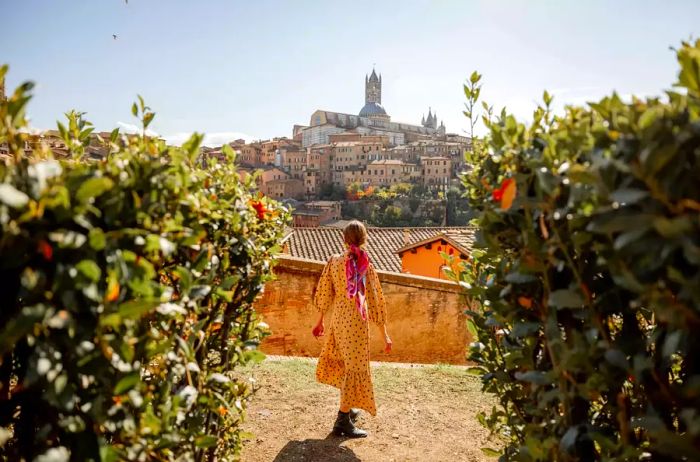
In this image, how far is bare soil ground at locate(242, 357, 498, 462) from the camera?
139 inches

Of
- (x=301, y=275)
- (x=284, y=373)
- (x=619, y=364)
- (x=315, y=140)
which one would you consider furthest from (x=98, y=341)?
Answer: (x=315, y=140)

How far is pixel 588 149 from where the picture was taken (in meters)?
1.43

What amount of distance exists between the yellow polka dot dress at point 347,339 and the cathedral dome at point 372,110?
103784mm

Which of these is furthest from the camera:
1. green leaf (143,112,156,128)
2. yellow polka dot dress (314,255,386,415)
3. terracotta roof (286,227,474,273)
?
terracotta roof (286,227,474,273)

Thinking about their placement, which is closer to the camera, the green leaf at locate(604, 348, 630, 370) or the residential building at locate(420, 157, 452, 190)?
the green leaf at locate(604, 348, 630, 370)

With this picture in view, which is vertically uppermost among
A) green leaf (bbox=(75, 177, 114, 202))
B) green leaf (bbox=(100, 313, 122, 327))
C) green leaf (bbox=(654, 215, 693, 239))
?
green leaf (bbox=(75, 177, 114, 202))

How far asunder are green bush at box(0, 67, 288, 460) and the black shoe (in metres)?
2.06

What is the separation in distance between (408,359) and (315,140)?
289 feet

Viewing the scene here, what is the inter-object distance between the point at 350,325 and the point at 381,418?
84cm

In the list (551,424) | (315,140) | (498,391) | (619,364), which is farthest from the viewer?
(315,140)

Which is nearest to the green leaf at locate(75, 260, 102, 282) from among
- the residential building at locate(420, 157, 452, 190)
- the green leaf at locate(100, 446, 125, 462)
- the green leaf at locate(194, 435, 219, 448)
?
the green leaf at locate(100, 446, 125, 462)

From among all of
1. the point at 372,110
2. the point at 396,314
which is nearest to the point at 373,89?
the point at 372,110

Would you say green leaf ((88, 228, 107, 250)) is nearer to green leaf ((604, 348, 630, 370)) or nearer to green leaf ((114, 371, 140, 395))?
green leaf ((114, 371, 140, 395))

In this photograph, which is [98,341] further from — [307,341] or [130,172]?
[307,341]
